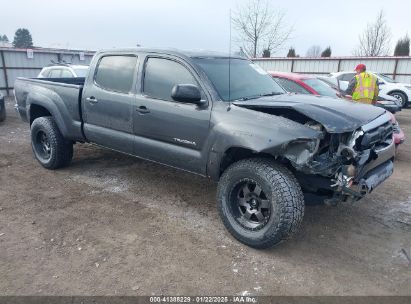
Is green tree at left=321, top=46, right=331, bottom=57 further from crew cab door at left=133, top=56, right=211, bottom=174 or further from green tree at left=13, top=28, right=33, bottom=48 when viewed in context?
green tree at left=13, top=28, right=33, bottom=48

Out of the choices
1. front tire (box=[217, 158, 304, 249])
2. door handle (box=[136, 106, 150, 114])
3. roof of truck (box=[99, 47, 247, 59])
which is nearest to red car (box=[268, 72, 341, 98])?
roof of truck (box=[99, 47, 247, 59])

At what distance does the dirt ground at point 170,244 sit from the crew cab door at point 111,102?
2.43 feet

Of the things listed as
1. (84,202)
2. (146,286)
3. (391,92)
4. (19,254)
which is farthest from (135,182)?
(391,92)

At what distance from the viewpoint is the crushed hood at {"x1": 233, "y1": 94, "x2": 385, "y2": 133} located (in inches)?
129

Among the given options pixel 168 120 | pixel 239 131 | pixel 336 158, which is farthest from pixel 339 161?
pixel 168 120

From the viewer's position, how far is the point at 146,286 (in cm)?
298

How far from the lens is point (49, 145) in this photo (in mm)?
5715

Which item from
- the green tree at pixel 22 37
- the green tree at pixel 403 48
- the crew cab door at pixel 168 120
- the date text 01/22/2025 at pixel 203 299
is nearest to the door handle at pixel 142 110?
the crew cab door at pixel 168 120

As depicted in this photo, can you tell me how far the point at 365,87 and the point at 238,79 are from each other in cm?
527

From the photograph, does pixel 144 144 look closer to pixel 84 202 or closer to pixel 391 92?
pixel 84 202

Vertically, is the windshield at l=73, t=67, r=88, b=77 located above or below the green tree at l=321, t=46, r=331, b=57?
below

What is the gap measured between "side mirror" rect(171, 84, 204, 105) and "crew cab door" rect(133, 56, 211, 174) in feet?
0.52

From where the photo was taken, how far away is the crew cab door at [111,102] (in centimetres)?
459

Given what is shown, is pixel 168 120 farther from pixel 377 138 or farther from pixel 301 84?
pixel 301 84
